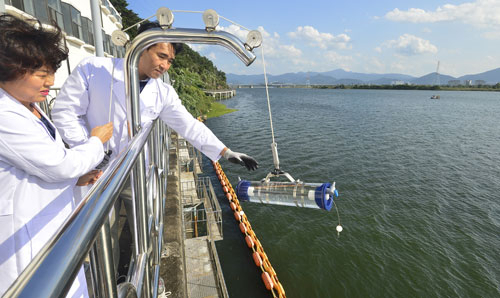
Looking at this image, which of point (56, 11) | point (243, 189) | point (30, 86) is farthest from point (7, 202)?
point (56, 11)

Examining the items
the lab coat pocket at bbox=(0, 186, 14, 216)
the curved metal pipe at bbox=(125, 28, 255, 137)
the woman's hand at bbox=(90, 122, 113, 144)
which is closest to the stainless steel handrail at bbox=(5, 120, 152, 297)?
the lab coat pocket at bbox=(0, 186, 14, 216)

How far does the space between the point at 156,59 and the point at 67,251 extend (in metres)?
2.06

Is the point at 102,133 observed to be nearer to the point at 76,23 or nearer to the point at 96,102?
the point at 96,102

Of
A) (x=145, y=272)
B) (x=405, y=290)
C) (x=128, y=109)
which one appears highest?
(x=128, y=109)

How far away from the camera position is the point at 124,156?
120 cm

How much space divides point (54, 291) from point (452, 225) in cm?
2199

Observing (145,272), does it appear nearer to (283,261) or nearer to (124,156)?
(124,156)

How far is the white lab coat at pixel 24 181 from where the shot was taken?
4.06ft

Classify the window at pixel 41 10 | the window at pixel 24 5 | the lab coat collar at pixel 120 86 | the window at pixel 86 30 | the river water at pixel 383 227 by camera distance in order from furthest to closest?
1. the window at pixel 86 30
2. the river water at pixel 383 227
3. the window at pixel 41 10
4. the window at pixel 24 5
5. the lab coat collar at pixel 120 86

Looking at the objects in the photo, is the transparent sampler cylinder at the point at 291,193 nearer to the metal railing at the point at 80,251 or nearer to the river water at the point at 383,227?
the metal railing at the point at 80,251

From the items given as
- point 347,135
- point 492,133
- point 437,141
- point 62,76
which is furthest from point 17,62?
point 492,133

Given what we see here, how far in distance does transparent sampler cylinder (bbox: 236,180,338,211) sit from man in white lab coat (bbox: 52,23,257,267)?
63 cm

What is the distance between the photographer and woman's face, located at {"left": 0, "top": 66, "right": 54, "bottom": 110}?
139 centimetres

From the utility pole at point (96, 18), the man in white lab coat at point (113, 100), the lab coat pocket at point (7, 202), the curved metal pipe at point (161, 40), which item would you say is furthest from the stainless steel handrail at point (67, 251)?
the utility pole at point (96, 18)
